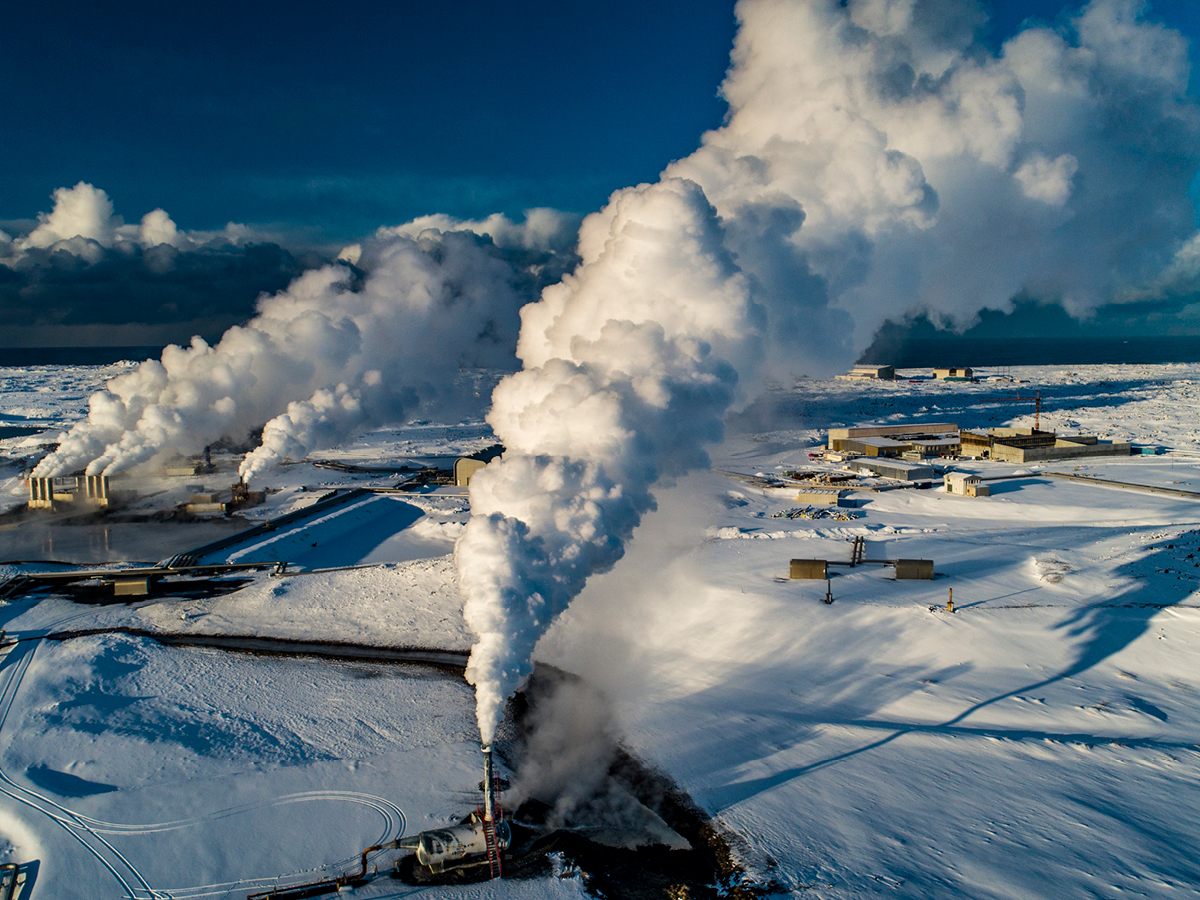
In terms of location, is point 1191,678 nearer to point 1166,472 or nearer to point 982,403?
point 1166,472

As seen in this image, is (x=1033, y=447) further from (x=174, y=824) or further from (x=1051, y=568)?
(x=174, y=824)

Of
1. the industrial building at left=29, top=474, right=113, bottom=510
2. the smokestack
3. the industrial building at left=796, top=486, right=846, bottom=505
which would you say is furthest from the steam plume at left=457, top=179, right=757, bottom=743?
the industrial building at left=29, top=474, right=113, bottom=510

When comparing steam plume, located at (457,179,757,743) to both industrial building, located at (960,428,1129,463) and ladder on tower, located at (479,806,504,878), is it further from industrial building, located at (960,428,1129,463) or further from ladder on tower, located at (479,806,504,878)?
industrial building, located at (960,428,1129,463)

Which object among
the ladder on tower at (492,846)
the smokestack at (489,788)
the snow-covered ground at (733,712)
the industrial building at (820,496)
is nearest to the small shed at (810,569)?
the snow-covered ground at (733,712)

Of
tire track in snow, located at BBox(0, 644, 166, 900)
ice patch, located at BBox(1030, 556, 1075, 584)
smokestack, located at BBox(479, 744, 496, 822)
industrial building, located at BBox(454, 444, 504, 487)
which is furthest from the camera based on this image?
industrial building, located at BBox(454, 444, 504, 487)

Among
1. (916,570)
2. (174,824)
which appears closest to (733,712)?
(916,570)

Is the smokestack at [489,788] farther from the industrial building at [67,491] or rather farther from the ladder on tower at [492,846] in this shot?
the industrial building at [67,491]

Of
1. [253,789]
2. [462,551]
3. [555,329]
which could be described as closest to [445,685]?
[253,789]
